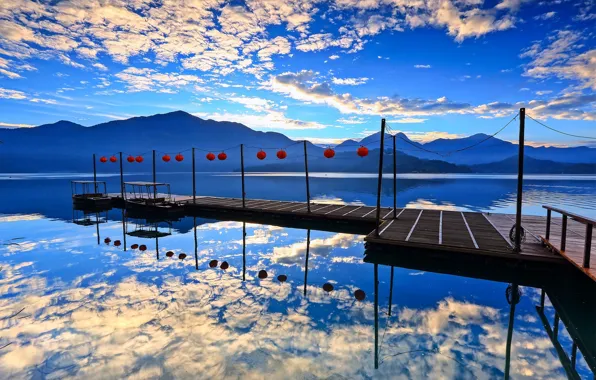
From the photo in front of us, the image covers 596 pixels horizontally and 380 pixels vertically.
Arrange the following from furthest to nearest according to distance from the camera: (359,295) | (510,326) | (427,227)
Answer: (427,227)
(359,295)
(510,326)

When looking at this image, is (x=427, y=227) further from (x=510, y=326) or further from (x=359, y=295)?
(x=510, y=326)

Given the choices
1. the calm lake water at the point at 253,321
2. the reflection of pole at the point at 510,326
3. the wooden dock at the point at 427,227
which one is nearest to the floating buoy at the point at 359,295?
the calm lake water at the point at 253,321

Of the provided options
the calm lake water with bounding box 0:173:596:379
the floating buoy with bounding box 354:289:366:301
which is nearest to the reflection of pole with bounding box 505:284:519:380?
the calm lake water with bounding box 0:173:596:379

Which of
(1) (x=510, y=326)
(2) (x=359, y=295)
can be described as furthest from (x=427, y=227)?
(1) (x=510, y=326)

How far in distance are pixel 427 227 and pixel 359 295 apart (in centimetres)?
717

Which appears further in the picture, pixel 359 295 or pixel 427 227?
pixel 427 227

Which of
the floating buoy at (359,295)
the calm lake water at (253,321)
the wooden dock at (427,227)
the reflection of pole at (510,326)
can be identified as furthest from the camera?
the wooden dock at (427,227)

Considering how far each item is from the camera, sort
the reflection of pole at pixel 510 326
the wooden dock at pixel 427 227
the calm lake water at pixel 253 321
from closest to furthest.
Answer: the calm lake water at pixel 253 321 → the reflection of pole at pixel 510 326 → the wooden dock at pixel 427 227

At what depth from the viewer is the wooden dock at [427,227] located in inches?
425

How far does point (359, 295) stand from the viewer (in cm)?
963

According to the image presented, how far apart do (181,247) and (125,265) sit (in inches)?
128

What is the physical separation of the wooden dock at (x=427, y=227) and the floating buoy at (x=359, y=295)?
3.50m

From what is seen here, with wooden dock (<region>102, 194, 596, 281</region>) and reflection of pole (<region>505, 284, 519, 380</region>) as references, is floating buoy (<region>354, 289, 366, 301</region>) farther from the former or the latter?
reflection of pole (<region>505, 284, 519, 380</region>)

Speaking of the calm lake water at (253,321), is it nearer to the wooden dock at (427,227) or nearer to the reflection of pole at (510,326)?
the reflection of pole at (510,326)
